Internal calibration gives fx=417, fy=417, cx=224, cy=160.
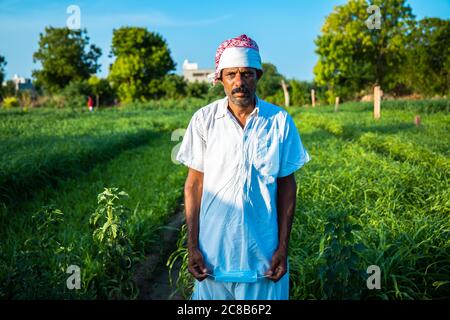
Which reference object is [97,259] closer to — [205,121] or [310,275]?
[310,275]

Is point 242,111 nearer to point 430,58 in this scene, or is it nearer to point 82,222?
point 82,222

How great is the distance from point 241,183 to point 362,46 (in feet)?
106

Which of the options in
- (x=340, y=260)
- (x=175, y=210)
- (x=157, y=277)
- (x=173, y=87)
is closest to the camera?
(x=340, y=260)

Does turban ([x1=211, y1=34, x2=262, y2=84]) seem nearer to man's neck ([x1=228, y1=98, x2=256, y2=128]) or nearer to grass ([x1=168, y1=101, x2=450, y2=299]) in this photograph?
man's neck ([x1=228, y1=98, x2=256, y2=128])

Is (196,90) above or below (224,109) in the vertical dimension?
above

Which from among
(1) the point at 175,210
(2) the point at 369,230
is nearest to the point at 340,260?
(2) the point at 369,230

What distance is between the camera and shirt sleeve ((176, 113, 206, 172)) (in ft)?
6.15

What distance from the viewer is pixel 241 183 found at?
1.81 metres

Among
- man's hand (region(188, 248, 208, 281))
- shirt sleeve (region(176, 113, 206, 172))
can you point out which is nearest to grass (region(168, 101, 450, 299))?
man's hand (region(188, 248, 208, 281))

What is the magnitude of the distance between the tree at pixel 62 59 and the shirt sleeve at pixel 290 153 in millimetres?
42314

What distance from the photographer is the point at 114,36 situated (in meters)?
41.3

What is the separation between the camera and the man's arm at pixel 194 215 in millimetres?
1879

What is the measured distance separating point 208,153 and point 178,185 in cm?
468

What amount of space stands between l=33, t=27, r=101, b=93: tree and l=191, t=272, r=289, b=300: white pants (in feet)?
139
